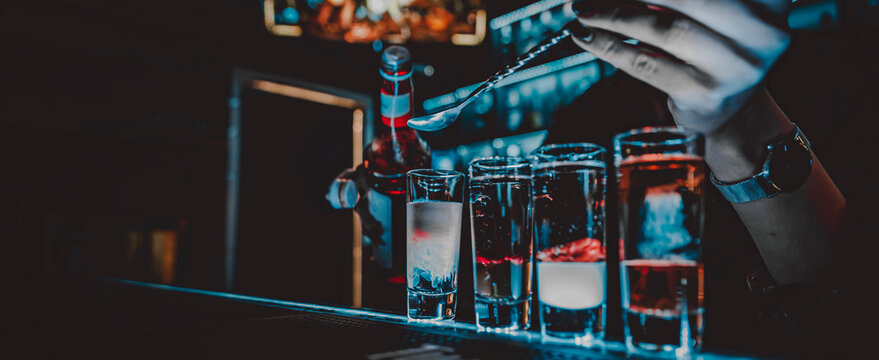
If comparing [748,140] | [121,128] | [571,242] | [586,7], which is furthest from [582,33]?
[121,128]

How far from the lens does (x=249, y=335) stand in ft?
1.98

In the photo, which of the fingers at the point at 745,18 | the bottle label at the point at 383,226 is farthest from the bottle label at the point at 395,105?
the fingers at the point at 745,18

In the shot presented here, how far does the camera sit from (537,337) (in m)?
0.59

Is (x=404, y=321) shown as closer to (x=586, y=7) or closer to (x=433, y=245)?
(x=433, y=245)

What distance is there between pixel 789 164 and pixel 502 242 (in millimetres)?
569

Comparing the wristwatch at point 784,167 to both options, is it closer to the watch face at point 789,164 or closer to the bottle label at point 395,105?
the watch face at point 789,164

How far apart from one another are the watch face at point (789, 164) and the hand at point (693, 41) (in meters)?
0.25

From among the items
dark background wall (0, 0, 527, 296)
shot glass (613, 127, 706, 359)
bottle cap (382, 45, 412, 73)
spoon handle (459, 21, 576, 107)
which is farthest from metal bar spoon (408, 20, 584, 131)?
dark background wall (0, 0, 527, 296)

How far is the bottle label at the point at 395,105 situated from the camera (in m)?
1.04

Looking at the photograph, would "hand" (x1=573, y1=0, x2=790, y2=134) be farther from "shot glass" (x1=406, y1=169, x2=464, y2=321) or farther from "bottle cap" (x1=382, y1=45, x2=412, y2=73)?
"bottle cap" (x1=382, y1=45, x2=412, y2=73)

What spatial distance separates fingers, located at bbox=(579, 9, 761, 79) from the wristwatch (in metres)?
0.29

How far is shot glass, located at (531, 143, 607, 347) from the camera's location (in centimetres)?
56

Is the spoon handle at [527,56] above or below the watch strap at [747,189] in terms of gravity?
above

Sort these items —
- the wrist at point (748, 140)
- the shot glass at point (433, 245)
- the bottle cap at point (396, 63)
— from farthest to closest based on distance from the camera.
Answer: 1. the bottle cap at point (396, 63)
2. the wrist at point (748, 140)
3. the shot glass at point (433, 245)
